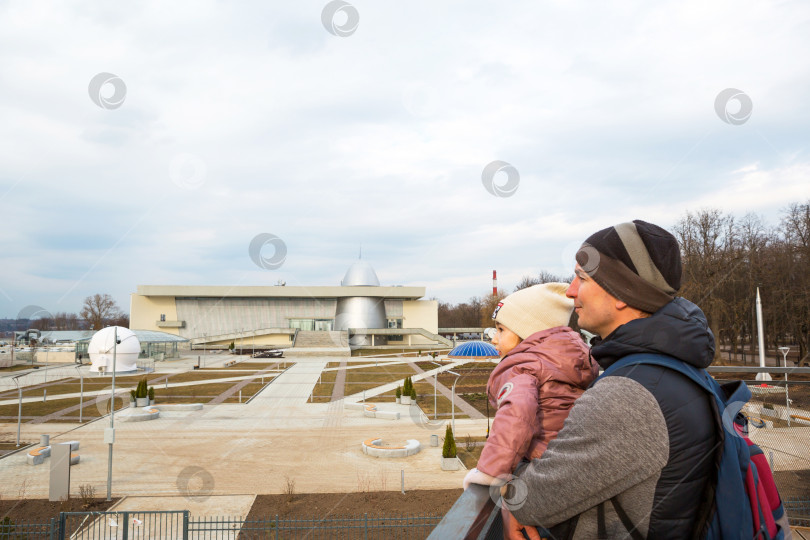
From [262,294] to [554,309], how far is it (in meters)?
73.8

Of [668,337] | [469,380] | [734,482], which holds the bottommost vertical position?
[469,380]

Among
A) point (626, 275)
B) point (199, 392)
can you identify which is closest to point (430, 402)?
point (199, 392)

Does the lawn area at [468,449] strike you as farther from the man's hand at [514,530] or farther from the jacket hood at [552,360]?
the man's hand at [514,530]

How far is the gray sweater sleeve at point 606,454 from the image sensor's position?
1.42 m

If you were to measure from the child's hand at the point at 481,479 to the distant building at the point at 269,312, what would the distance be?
2804 inches

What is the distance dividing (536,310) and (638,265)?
3.58ft

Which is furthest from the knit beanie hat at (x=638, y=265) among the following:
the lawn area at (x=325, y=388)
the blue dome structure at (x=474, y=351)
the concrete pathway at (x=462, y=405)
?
the lawn area at (x=325, y=388)

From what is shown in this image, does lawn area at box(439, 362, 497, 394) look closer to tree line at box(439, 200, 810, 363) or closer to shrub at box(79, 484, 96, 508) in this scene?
Result: tree line at box(439, 200, 810, 363)

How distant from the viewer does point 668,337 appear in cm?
154

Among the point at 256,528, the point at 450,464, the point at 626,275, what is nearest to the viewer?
the point at 626,275

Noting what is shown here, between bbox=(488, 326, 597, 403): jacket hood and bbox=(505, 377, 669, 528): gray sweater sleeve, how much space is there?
2.64 feet

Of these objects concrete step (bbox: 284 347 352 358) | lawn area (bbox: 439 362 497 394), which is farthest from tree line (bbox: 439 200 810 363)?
concrete step (bbox: 284 347 352 358)

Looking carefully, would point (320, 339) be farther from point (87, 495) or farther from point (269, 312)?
point (87, 495)

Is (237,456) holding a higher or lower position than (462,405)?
higher
